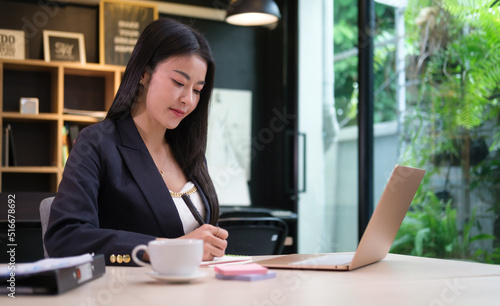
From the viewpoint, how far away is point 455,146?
12.1ft

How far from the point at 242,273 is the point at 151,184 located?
688mm

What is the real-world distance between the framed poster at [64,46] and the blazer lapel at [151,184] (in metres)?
3.39

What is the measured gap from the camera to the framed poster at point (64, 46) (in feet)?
16.2

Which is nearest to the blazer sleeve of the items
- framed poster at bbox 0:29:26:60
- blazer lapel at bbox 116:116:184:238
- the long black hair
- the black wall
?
blazer lapel at bbox 116:116:184:238

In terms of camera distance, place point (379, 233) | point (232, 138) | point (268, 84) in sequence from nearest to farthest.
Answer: point (379, 233) → point (232, 138) → point (268, 84)

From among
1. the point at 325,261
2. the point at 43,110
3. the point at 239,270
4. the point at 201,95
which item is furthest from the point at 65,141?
the point at 239,270

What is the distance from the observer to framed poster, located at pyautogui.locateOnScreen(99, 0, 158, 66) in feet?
16.7

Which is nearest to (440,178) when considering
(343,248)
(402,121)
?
(402,121)

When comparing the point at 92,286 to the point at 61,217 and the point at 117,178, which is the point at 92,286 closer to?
the point at 61,217

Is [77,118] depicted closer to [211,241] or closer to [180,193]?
[180,193]

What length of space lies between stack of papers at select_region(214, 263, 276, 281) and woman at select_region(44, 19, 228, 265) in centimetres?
49

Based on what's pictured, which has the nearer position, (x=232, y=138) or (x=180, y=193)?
(x=180, y=193)

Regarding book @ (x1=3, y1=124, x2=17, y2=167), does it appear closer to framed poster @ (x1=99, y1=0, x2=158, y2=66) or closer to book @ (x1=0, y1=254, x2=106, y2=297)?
framed poster @ (x1=99, y1=0, x2=158, y2=66)

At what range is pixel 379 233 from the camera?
56.1 inches
